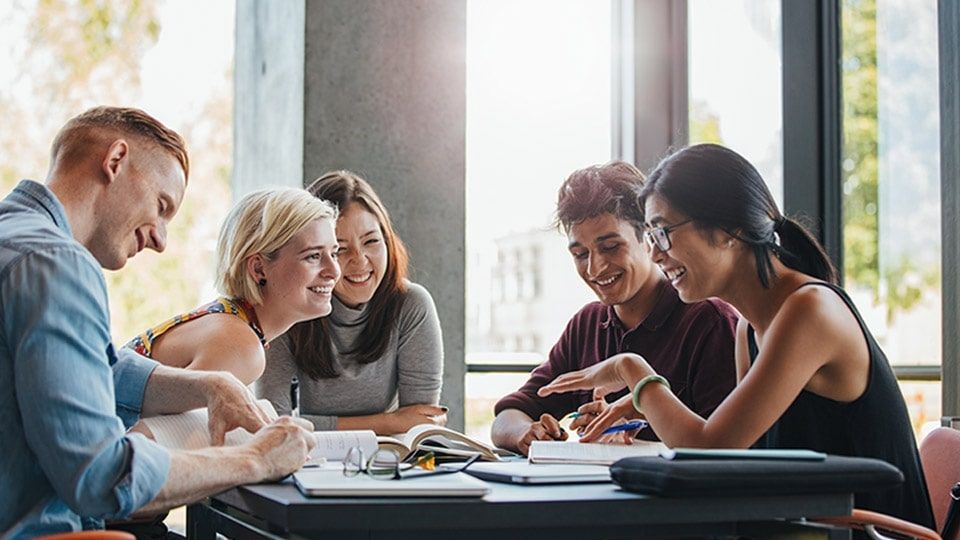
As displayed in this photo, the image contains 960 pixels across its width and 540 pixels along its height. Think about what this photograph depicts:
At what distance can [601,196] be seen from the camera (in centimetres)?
335

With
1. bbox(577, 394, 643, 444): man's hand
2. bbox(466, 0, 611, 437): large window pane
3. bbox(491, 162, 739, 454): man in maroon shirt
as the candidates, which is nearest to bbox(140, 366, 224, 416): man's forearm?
bbox(577, 394, 643, 444): man's hand

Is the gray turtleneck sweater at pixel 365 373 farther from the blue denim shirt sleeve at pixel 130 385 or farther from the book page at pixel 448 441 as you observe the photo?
the blue denim shirt sleeve at pixel 130 385

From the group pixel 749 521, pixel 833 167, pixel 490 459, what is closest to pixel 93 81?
pixel 833 167

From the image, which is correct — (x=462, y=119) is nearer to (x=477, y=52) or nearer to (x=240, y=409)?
(x=477, y=52)

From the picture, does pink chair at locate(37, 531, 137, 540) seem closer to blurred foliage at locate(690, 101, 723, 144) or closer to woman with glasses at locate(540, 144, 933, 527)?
woman with glasses at locate(540, 144, 933, 527)

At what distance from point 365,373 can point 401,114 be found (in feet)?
4.87

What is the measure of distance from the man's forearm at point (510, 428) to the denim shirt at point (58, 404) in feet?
4.65

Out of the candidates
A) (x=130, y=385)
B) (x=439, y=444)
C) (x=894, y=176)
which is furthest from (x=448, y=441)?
(x=894, y=176)

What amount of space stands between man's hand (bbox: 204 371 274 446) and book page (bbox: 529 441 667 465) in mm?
542

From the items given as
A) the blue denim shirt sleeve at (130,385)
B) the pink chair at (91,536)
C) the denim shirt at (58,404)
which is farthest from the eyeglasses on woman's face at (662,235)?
the pink chair at (91,536)

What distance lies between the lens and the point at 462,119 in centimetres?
498

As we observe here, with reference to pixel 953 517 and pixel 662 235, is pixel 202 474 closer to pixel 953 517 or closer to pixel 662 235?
pixel 662 235

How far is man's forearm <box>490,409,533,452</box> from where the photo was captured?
10.5ft

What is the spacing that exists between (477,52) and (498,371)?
1484mm
